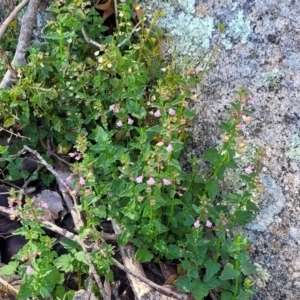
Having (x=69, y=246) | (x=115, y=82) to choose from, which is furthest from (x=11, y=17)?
(x=69, y=246)

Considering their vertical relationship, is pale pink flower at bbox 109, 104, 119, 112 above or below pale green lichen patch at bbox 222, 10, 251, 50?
below

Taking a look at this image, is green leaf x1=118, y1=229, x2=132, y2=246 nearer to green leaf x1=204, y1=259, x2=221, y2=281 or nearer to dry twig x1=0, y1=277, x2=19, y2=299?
green leaf x1=204, y1=259, x2=221, y2=281

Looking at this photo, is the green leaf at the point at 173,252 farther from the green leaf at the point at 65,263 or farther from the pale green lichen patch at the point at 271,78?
the pale green lichen patch at the point at 271,78

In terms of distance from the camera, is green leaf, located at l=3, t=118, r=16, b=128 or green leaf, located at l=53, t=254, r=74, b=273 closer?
green leaf, located at l=53, t=254, r=74, b=273

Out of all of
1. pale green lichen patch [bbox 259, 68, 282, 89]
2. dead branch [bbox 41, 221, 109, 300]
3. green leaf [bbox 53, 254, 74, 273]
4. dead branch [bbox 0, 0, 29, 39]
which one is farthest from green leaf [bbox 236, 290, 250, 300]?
dead branch [bbox 0, 0, 29, 39]

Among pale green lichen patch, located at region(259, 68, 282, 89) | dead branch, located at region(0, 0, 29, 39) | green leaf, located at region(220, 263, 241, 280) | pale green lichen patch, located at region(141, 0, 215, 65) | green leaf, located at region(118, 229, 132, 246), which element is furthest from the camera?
dead branch, located at region(0, 0, 29, 39)

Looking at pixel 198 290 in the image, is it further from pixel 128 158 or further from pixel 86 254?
pixel 128 158
